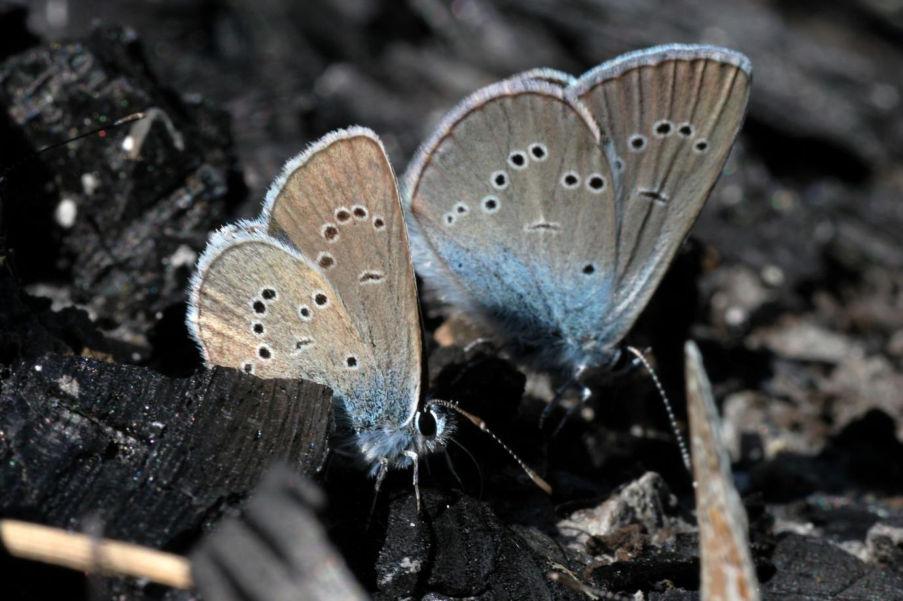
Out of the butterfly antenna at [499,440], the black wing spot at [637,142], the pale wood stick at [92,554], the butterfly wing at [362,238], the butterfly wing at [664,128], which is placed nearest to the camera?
the pale wood stick at [92,554]

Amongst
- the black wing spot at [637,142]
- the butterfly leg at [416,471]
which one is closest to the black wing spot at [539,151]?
the black wing spot at [637,142]

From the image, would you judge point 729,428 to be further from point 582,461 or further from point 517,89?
point 517,89

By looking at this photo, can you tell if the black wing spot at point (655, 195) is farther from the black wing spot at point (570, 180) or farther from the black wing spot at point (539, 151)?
the black wing spot at point (539, 151)

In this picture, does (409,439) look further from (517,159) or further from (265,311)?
(517,159)

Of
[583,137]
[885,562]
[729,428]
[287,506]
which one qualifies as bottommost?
[729,428]

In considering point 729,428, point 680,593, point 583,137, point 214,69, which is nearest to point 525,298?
point 583,137

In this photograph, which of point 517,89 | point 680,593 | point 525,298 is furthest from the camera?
point 525,298
